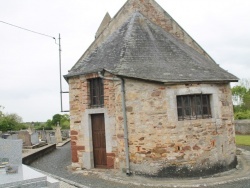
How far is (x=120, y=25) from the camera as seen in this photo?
543 inches

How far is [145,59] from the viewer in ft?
36.2

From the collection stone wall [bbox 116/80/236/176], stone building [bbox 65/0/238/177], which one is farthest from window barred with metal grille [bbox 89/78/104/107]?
stone wall [bbox 116/80/236/176]

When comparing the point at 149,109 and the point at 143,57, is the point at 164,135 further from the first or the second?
the point at 143,57

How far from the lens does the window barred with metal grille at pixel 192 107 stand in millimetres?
10203

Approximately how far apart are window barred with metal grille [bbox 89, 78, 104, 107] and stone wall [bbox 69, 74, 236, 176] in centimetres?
52

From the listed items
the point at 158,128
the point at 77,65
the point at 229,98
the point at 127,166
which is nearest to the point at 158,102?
the point at 158,128

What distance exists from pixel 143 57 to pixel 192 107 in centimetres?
292

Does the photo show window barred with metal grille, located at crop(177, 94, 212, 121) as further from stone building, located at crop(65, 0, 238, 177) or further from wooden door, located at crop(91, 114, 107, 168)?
wooden door, located at crop(91, 114, 107, 168)

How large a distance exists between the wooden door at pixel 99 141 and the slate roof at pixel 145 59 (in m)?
2.18

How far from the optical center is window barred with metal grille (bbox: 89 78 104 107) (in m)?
11.6

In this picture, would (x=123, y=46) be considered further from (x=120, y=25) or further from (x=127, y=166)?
(x=127, y=166)

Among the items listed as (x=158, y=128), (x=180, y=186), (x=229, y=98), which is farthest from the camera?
(x=229, y=98)

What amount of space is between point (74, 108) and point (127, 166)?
12.3 ft

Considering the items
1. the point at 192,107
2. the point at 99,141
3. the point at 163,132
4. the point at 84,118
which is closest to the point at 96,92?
the point at 84,118
